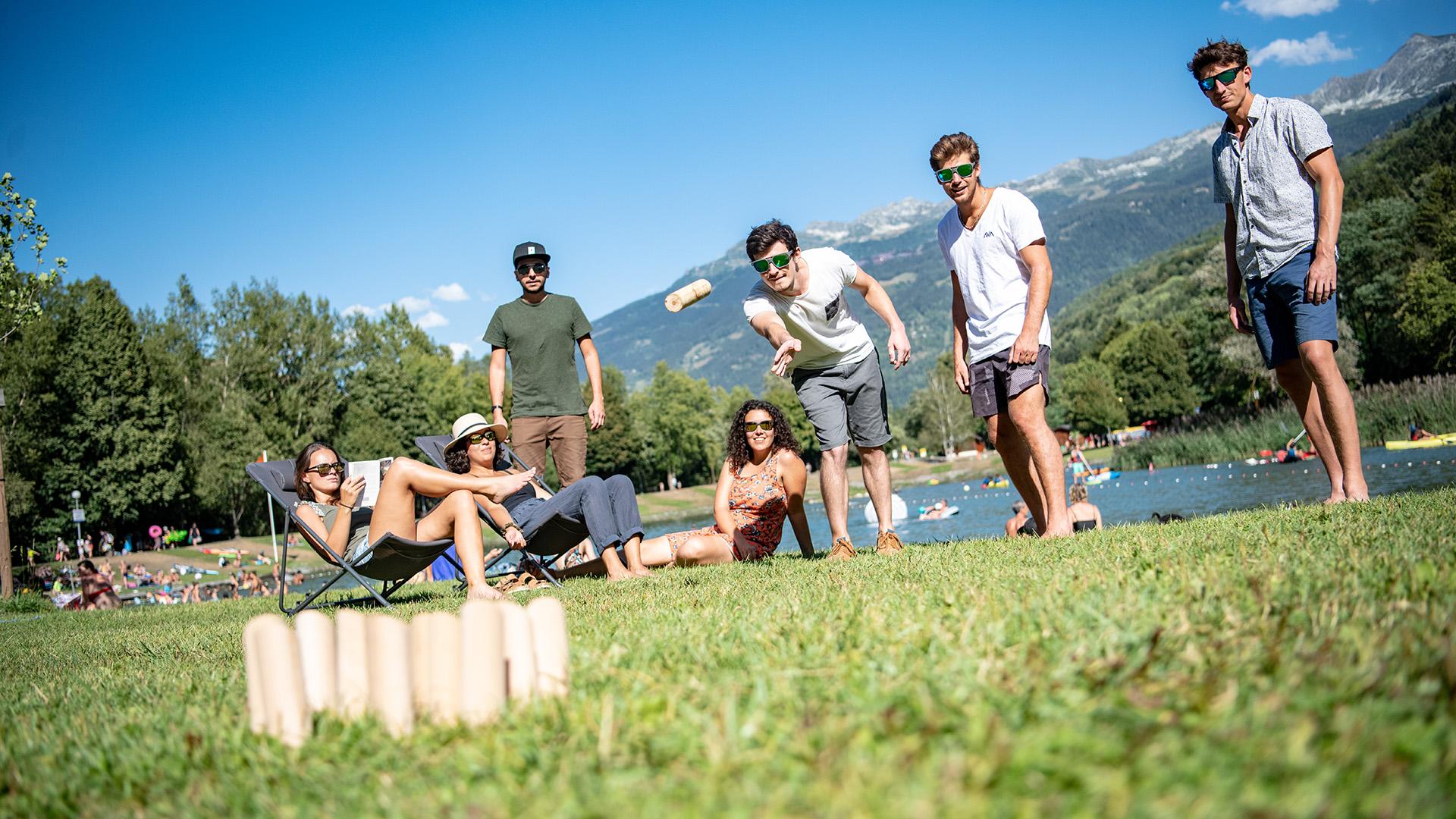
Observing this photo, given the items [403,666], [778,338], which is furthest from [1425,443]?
[403,666]

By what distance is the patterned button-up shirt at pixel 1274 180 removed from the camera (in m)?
5.61

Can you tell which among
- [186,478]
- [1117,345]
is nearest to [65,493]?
[186,478]

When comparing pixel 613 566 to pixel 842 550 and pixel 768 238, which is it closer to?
A: pixel 842 550

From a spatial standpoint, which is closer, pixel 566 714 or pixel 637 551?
pixel 566 714

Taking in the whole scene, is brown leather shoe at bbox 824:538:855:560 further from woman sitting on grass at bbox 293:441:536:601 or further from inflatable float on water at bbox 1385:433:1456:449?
inflatable float on water at bbox 1385:433:1456:449

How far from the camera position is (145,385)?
47.8 meters

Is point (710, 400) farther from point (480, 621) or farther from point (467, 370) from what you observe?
point (480, 621)

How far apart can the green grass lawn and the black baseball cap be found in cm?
528

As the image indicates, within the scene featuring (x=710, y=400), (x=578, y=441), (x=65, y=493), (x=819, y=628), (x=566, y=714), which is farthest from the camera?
(x=710, y=400)

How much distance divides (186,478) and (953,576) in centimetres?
5282

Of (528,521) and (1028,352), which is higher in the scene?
(1028,352)

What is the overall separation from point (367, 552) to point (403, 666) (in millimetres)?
4257

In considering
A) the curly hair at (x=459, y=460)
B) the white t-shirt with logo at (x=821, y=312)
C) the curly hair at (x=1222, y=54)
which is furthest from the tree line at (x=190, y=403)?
the curly hair at (x=1222, y=54)

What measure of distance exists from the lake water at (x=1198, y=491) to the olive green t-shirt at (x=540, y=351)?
7382 mm
